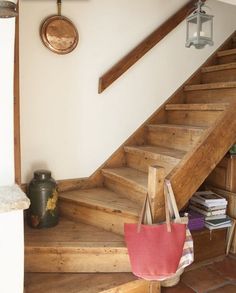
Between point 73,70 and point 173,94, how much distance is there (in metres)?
1.10

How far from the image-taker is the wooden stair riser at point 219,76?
2918 mm

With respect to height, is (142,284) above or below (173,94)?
below

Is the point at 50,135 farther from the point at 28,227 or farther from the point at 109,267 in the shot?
the point at 109,267

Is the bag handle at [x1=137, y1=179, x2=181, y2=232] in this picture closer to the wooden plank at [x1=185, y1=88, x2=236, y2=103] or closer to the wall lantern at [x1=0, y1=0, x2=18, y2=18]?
the wooden plank at [x1=185, y1=88, x2=236, y2=103]

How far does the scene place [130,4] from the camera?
2.69 metres

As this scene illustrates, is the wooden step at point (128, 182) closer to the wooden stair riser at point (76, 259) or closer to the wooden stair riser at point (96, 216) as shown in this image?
the wooden stair riser at point (96, 216)

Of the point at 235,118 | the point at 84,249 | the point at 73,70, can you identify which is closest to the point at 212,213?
the point at 235,118

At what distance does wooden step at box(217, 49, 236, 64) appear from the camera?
10.1 ft

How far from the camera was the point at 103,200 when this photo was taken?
90.4 inches

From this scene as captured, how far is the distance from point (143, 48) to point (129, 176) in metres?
1.18

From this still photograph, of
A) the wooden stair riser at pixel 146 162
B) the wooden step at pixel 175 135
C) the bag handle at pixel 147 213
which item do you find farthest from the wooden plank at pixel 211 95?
the bag handle at pixel 147 213

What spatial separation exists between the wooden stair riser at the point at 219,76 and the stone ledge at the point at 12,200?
92.0 inches

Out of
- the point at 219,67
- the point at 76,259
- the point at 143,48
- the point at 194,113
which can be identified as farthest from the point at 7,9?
the point at 219,67

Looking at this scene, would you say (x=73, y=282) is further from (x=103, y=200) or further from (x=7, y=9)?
(x=7, y=9)
